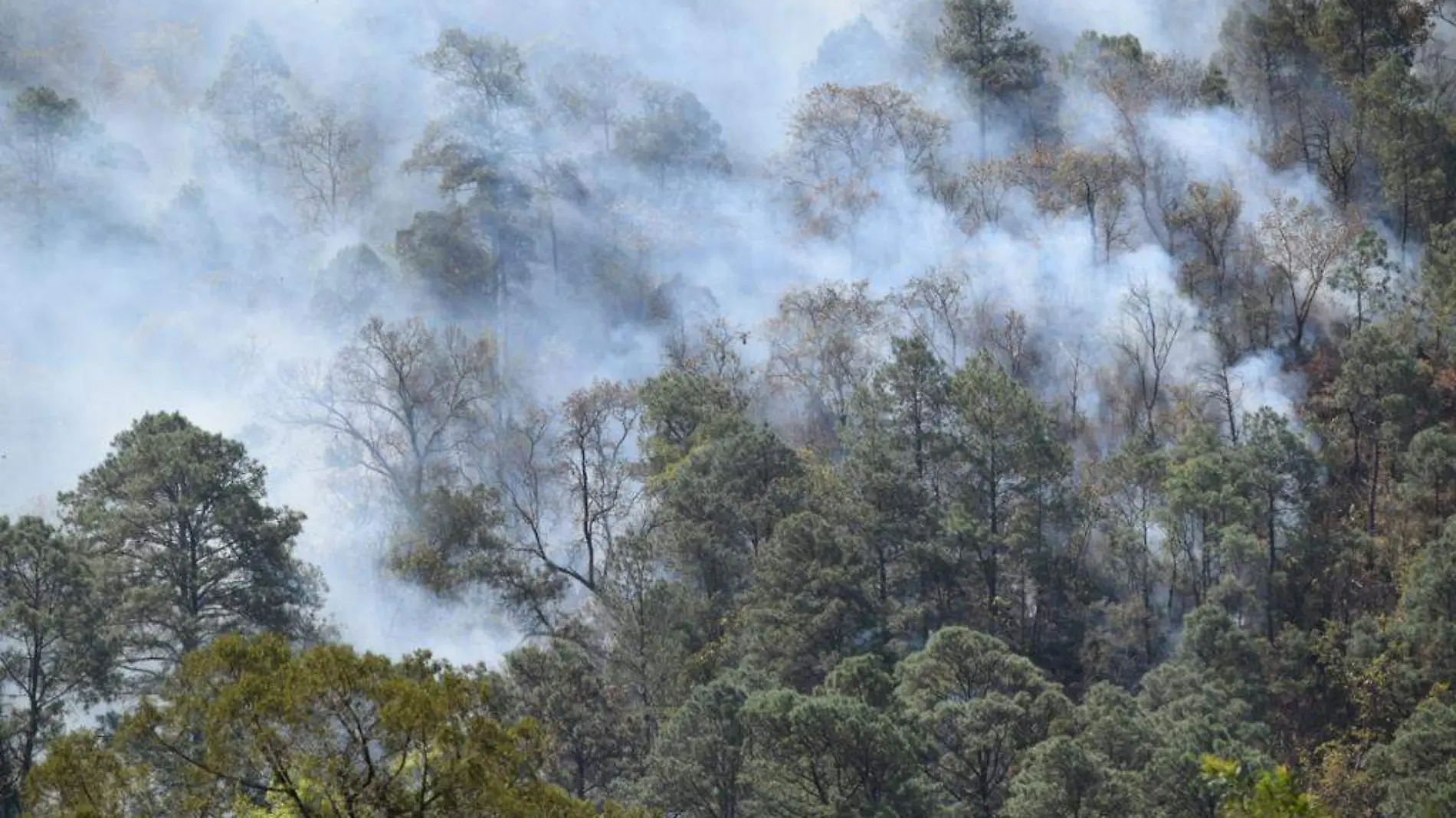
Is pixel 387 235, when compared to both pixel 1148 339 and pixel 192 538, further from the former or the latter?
Result: pixel 192 538

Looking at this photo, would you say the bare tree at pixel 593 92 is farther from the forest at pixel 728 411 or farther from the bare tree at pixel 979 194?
the bare tree at pixel 979 194

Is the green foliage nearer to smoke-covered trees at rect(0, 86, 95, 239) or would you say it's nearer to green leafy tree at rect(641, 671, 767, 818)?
green leafy tree at rect(641, 671, 767, 818)

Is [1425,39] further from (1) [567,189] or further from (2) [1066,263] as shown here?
(1) [567,189]

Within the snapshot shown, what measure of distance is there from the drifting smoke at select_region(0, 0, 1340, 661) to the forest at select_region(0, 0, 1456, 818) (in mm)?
218

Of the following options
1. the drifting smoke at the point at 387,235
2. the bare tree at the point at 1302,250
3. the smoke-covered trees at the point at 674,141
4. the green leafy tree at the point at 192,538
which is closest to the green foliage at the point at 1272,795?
the green leafy tree at the point at 192,538

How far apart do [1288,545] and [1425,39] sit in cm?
2279

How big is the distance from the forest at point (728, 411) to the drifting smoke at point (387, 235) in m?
0.22

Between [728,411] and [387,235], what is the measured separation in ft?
78.2

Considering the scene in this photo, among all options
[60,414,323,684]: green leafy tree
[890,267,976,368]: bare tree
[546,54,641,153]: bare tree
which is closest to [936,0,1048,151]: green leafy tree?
[890,267,976,368]: bare tree

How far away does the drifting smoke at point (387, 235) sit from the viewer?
68.6m

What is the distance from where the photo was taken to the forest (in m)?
46.1

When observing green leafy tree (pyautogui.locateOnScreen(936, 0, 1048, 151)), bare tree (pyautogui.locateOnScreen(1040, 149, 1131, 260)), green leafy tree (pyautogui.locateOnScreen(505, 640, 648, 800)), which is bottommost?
green leafy tree (pyautogui.locateOnScreen(505, 640, 648, 800))

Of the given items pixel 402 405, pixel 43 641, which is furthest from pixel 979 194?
pixel 43 641

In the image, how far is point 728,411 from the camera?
205 ft
